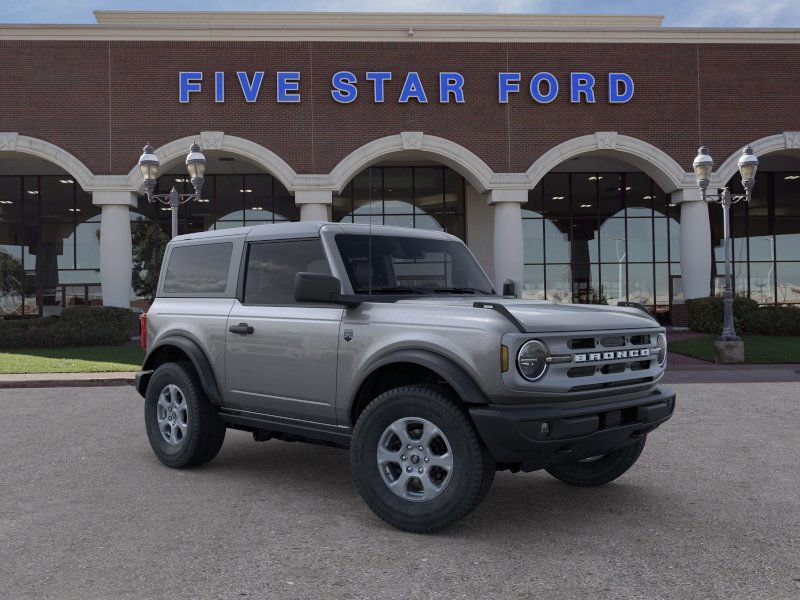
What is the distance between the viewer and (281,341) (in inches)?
216

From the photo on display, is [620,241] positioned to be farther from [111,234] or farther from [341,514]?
[341,514]

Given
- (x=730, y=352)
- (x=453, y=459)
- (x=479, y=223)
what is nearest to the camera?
(x=453, y=459)

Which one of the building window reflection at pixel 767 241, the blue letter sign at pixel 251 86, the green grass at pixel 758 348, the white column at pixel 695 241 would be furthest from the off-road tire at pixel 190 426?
the building window reflection at pixel 767 241

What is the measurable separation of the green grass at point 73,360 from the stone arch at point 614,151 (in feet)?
47.8

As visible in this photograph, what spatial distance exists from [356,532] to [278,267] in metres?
2.28

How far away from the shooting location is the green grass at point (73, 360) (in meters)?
15.4

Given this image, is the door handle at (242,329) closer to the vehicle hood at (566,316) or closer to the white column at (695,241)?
the vehicle hood at (566,316)

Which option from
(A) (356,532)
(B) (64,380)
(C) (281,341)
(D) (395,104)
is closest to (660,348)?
(A) (356,532)

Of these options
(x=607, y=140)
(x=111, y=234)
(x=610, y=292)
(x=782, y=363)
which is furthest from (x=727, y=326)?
(x=111, y=234)

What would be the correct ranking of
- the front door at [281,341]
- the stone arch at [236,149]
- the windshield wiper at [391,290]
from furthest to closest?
the stone arch at [236,149], the windshield wiper at [391,290], the front door at [281,341]

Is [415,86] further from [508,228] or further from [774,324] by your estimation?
[774,324]

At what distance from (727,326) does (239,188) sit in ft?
67.8

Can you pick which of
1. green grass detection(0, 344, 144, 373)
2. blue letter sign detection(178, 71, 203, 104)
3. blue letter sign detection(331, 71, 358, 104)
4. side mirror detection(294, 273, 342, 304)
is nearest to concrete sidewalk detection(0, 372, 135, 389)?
green grass detection(0, 344, 144, 373)

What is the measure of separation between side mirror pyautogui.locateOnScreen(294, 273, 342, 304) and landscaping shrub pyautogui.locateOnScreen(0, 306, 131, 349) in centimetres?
1856
